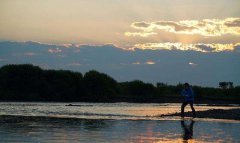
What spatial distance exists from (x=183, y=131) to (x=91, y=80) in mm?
94978

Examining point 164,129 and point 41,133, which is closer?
point 41,133

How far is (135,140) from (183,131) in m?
4.44

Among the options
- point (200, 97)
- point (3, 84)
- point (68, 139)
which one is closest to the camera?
point (68, 139)

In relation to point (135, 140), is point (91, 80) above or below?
above

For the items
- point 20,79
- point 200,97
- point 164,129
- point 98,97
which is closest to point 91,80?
point 98,97

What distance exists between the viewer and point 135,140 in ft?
61.8

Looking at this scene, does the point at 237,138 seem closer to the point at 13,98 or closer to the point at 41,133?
the point at 41,133

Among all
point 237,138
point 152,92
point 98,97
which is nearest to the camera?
point 237,138

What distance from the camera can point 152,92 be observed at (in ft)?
449

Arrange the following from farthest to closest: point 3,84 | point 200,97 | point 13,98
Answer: point 200,97 → point 3,84 → point 13,98

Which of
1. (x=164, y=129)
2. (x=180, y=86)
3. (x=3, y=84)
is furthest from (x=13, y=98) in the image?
(x=164, y=129)

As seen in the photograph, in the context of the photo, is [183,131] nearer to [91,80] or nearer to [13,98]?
[13,98]

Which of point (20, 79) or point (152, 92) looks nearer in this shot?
point (20, 79)

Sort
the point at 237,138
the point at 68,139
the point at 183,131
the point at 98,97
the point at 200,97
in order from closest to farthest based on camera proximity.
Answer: the point at 68,139 → the point at 237,138 → the point at 183,131 → the point at 98,97 → the point at 200,97
